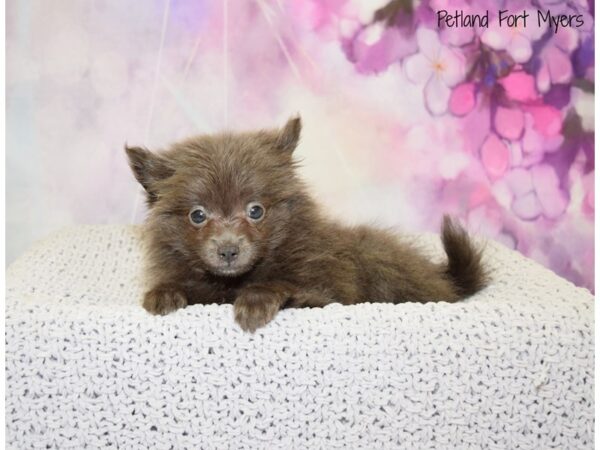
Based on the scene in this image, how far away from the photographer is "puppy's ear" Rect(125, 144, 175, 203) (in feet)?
7.47

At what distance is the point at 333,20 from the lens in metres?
3.58

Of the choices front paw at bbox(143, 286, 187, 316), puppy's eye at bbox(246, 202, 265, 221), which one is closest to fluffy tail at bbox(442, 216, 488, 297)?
puppy's eye at bbox(246, 202, 265, 221)

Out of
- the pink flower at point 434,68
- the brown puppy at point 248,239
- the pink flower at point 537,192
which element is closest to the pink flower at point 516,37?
the pink flower at point 434,68

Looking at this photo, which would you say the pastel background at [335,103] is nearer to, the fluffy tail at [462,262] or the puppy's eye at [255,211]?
the fluffy tail at [462,262]

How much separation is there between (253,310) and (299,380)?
247 mm

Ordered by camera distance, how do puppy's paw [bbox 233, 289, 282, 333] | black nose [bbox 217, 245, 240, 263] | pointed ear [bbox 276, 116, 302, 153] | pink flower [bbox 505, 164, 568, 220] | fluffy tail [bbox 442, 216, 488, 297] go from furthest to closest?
1. pink flower [bbox 505, 164, 568, 220]
2. fluffy tail [bbox 442, 216, 488, 297]
3. pointed ear [bbox 276, 116, 302, 153]
4. black nose [bbox 217, 245, 240, 263]
5. puppy's paw [bbox 233, 289, 282, 333]

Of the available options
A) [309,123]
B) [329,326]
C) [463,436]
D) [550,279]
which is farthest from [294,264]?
[309,123]

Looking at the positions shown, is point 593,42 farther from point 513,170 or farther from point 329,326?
point 329,326

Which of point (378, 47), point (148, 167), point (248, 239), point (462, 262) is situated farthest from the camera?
point (378, 47)

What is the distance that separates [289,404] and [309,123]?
2.10 m

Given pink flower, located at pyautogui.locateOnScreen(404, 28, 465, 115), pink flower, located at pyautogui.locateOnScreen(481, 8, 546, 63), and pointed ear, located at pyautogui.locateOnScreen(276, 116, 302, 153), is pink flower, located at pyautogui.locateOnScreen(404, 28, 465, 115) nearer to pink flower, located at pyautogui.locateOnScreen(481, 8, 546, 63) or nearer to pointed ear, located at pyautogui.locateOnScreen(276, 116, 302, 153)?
pink flower, located at pyautogui.locateOnScreen(481, 8, 546, 63)

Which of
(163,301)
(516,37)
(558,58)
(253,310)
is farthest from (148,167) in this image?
(558,58)

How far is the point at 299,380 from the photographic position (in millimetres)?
1920

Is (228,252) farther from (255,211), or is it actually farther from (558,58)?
(558,58)
